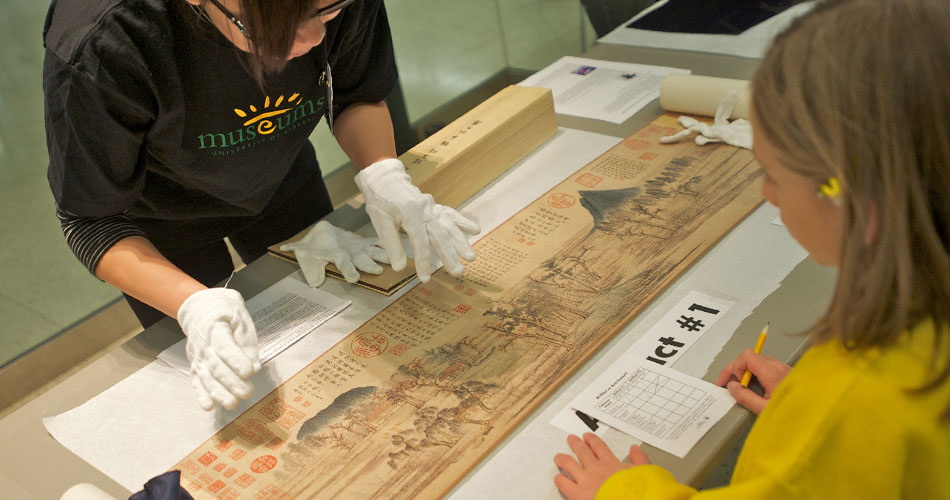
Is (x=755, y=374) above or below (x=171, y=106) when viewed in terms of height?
below

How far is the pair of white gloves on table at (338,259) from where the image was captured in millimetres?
1010

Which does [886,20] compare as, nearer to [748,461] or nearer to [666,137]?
[748,461]

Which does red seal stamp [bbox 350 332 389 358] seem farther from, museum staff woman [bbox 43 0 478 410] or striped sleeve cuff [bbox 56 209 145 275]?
striped sleeve cuff [bbox 56 209 145 275]

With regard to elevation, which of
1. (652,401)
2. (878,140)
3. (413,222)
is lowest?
(652,401)

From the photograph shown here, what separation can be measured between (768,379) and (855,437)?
0.25 metres

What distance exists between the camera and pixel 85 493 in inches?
34.9

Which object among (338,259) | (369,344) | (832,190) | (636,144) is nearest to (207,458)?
(369,344)

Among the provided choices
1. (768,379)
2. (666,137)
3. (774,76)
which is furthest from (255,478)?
(666,137)

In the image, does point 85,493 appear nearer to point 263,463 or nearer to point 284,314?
point 263,463

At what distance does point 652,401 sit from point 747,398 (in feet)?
0.37

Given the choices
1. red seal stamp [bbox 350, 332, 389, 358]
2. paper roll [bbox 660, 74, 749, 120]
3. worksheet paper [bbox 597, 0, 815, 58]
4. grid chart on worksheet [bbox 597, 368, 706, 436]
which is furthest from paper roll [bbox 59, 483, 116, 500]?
worksheet paper [bbox 597, 0, 815, 58]

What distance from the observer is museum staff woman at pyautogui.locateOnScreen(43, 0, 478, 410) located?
998 millimetres

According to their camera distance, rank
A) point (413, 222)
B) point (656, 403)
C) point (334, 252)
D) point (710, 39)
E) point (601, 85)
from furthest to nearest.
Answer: point (710, 39) → point (601, 85) → point (334, 252) → point (413, 222) → point (656, 403)

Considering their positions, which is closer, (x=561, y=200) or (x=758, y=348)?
(x=758, y=348)
